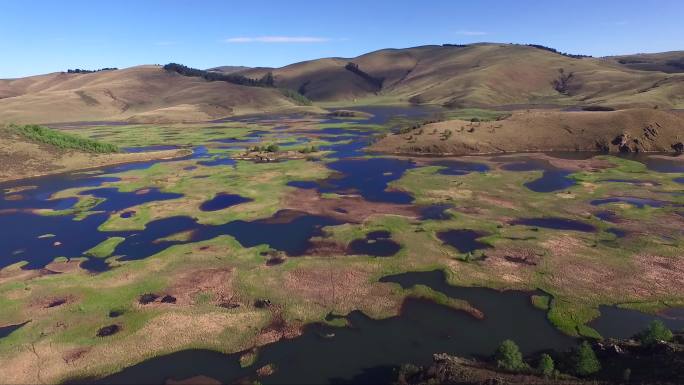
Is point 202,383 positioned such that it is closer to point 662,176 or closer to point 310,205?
point 310,205

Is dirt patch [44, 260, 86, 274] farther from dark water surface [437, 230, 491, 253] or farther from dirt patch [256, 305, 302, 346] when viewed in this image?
dark water surface [437, 230, 491, 253]

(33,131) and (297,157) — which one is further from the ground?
(33,131)

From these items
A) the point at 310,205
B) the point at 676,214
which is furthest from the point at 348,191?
the point at 676,214

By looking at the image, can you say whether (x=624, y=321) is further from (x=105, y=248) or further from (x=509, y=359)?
(x=105, y=248)

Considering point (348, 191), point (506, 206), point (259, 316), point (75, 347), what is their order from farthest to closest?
point (348, 191), point (506, 206), point (259, 316), point (75, 347)

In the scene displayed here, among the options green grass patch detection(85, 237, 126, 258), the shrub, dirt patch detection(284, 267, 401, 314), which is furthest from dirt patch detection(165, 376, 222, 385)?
the shrub

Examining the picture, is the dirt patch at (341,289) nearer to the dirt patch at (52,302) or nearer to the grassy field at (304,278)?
the grassy field at (304,278)

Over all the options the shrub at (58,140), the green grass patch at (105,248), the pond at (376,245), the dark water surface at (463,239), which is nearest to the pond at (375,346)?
the pond at (376,245)

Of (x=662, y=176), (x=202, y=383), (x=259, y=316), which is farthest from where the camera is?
(x=662, y=176)
